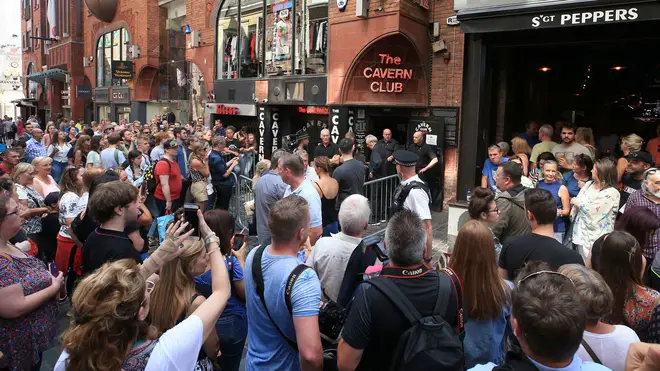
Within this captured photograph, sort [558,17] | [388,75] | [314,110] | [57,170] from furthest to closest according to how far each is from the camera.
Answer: [314,110], [388,75], [57,170], [558,17]

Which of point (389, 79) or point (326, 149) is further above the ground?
point (389, 79)

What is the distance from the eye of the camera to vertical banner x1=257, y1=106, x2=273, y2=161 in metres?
14.8

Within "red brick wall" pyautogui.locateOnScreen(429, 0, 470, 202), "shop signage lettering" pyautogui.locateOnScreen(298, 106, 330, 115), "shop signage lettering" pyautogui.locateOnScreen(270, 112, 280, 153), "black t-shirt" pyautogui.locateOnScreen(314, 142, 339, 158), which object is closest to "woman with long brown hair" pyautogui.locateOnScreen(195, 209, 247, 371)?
"black t-shirt" pyautogui.locateOnScreen(314, 142, 339, 158)

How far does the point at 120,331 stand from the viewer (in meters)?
1.92

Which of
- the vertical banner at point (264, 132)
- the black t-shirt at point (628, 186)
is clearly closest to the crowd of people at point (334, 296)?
the black t-shirt at point (628, 186)

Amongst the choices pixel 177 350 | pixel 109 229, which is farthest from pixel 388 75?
pixel 177 350

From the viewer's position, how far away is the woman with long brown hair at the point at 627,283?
2959 mm

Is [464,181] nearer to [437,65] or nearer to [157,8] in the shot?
[437,65]

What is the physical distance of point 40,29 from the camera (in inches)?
1455

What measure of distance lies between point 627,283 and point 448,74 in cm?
869

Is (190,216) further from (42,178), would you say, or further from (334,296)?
(42,178)

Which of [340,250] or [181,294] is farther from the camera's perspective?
[340,250]

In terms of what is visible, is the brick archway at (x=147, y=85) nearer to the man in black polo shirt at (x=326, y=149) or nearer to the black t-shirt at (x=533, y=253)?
the man in black polo shirt at (x=326, y=149)

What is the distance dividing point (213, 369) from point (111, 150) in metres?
7.60
